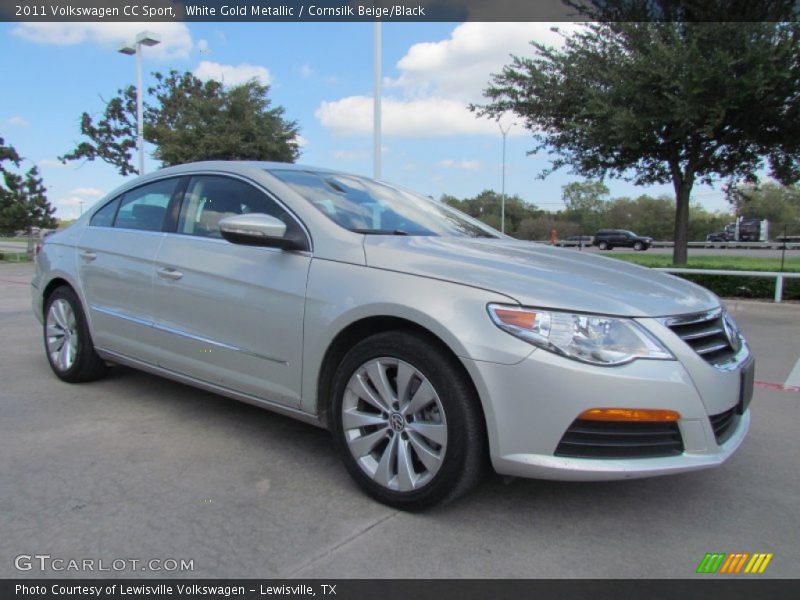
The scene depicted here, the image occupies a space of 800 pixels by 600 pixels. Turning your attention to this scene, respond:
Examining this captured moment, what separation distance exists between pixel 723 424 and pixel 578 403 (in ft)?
2.51

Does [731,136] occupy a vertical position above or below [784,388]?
above

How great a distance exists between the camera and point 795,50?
1065cm

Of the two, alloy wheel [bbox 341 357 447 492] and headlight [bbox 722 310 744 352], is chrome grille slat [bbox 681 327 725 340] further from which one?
alloy wheel [bbox 341 357 447 492]

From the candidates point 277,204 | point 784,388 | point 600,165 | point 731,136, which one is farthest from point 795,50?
point 277,204

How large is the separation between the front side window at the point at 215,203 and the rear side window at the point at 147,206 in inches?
8.8

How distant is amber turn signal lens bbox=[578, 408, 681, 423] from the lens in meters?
2.31

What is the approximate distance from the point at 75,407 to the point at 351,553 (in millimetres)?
2662

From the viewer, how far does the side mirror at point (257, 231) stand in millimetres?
2973

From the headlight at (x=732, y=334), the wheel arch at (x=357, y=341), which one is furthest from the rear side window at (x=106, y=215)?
the headlight at (x=732, y=334)

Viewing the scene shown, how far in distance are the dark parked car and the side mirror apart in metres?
45.9

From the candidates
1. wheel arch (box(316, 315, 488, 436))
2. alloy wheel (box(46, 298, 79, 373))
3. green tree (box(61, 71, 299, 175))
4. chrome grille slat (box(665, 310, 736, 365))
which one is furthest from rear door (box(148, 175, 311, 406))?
green tree (box(61, 71, 299, 175))

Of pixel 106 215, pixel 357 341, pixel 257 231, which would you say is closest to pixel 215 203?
pixel 257 231
